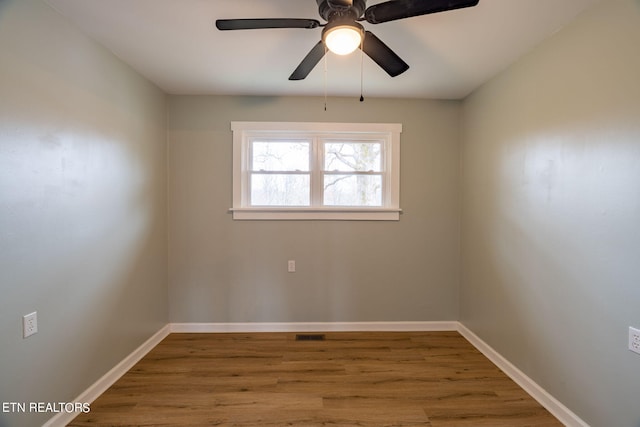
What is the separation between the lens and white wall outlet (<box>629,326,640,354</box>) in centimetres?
132

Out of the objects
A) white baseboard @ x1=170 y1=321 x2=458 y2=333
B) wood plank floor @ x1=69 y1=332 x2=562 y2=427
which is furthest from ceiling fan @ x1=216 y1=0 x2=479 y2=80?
white baseboard @ x1=170 y1=321 x2=458 y2=333

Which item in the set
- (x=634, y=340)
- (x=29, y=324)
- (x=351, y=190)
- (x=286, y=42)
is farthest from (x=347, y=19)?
(x=29, y=324)

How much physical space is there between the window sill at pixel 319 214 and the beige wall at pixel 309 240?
64 mm

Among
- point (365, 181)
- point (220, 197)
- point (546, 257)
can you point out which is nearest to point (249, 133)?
point (220, 197)

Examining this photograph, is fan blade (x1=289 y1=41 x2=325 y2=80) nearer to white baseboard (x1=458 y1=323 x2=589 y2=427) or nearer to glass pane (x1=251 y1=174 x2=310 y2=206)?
glass pane (x1=251 y1=174 x2=310 y2=206)

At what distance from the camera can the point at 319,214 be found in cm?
283

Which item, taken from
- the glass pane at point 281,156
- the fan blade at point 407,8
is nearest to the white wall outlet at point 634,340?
the fan blade at point 407,8

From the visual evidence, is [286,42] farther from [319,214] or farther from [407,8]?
[319,214]

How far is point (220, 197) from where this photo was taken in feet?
9.24

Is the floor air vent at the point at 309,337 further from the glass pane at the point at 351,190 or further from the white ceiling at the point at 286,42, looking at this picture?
the white ceiling at the point at 286,42

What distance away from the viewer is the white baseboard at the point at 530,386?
1.65 meters

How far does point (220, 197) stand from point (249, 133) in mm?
732

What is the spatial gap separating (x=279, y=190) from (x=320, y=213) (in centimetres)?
50

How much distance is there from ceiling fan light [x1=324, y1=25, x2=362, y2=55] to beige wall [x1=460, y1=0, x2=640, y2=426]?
1.37 metres
